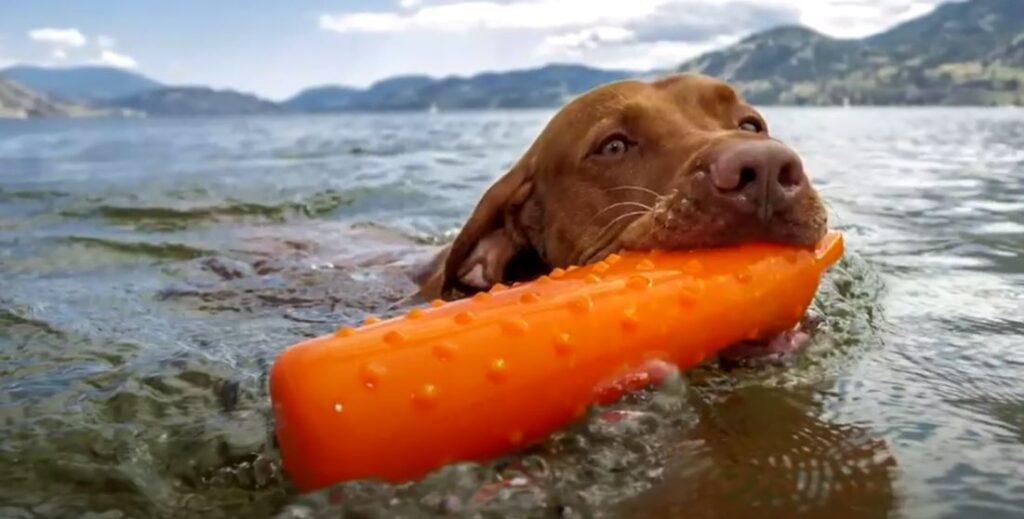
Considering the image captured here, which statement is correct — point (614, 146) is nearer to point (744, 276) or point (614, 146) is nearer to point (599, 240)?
point (599, 240)

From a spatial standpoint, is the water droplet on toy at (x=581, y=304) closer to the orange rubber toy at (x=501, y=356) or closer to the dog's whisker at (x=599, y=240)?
the orange rubber toy at (x=501, y=356)

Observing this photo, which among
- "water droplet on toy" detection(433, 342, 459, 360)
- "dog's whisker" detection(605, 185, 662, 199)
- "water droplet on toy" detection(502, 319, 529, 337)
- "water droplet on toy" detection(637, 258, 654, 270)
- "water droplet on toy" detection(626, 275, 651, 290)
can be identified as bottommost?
"water droplet on toy" detection(433, 342, 459, 360)

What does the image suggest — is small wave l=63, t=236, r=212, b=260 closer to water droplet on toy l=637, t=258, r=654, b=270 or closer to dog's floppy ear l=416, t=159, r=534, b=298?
dog's floppy ear l=416, t=159, r=534, b=298

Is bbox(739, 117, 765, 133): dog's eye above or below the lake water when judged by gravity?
above

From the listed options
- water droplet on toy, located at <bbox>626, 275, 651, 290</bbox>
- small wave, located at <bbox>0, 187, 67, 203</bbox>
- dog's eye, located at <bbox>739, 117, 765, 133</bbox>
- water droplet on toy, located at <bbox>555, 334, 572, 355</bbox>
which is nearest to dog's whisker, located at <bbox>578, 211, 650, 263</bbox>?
dog's eye, located at <bbox>739, 117, 765, 133</bbox>

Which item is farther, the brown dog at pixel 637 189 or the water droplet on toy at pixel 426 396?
the brown dog at pixel 637 189

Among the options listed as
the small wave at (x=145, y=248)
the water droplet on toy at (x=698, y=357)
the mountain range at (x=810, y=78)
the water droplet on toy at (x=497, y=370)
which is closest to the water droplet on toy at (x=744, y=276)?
the water droplet on toy at (x=698, y=357)

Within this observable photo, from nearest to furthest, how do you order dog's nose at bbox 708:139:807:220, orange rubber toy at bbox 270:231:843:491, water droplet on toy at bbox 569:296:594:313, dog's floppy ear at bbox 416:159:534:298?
1. orange rubber toy at bbox 270:231:843:491
2. water droplet on toy at bbox 569:296:594:313
3. dog's nose at bbox 708:139:807:220
4. dog's floppy ear at bbox 416:159:534:298

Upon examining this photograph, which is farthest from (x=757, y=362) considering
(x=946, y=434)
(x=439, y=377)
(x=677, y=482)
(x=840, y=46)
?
(x=840, y=46)
